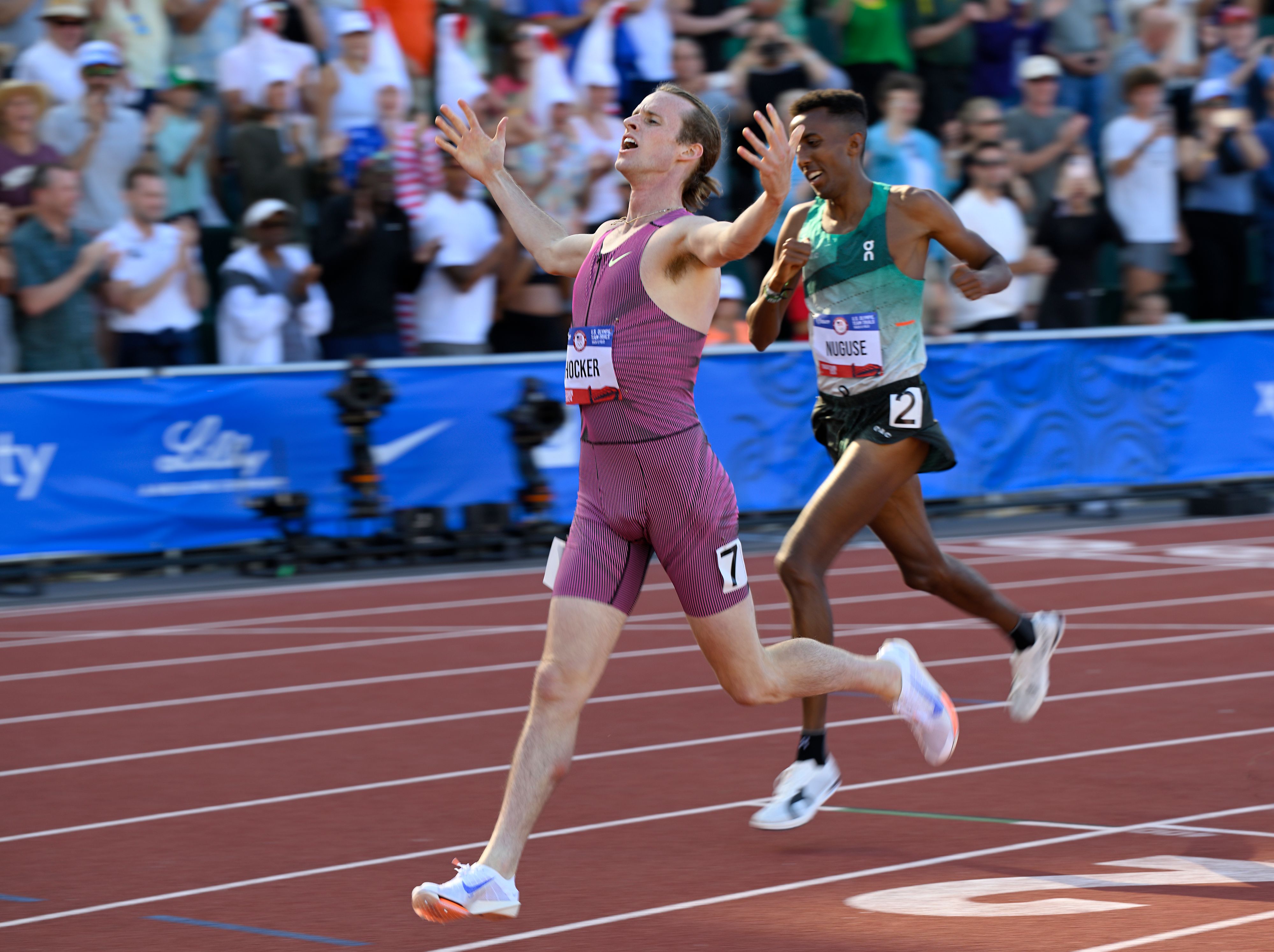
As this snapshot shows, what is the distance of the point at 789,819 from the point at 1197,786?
4.96 ft

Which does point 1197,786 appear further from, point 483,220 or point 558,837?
point 483,220

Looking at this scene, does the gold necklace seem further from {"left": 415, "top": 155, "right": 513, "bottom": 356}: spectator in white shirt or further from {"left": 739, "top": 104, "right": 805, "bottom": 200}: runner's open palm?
{"left": 415, "top": 155, "right": 513, "bottom": 356}: spectator in white shirt

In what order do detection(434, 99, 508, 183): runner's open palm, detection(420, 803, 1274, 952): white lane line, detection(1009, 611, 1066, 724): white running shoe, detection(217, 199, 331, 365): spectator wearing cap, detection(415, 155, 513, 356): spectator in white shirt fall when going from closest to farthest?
detection(420, 803, 1274, 952): white lane line < detection(434, 99, 508, 183): runner's open palm < detection(1009, 611, 1066, 724): white running shoe < detection(217, 199, 331, 365): spectator wearing cap < detection(415, 155, 513, 356): spectator in white shirt

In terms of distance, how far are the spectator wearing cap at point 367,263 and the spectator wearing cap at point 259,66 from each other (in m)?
0.71

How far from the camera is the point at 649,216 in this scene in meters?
5.36

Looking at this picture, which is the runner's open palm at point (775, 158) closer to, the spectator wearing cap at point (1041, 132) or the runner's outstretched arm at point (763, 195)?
the runner's outstretched arm at point (763, 195)

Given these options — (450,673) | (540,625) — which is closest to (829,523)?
(450,673)

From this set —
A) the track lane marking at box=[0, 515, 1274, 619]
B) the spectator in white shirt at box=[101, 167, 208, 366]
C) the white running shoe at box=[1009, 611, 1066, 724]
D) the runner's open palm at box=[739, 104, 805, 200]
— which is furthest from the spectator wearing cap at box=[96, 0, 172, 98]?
the runner's open palm at box=[739, 104, 805, 200]

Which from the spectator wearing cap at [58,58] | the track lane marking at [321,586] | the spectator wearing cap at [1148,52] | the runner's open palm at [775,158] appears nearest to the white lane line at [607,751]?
the runner's open palm at [775,158]

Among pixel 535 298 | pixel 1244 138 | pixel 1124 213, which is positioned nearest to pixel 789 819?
pixel 535 298

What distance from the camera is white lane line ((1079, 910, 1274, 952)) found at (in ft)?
15.7

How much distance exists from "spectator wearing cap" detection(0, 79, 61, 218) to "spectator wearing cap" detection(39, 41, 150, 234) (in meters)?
0.11

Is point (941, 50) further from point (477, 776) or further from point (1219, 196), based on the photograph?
point (477, 776)

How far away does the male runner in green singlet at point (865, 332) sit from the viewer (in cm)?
677
